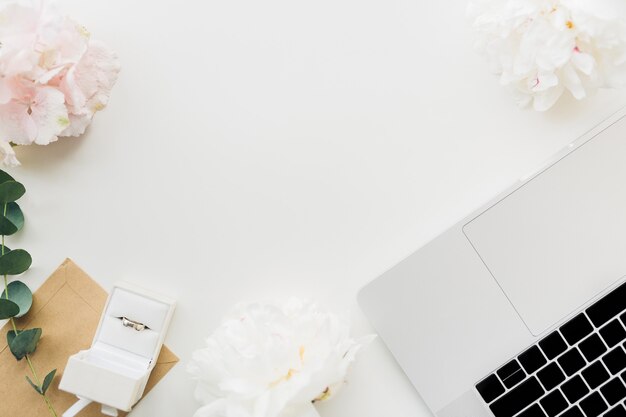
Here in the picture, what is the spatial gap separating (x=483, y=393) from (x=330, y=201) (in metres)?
0.29

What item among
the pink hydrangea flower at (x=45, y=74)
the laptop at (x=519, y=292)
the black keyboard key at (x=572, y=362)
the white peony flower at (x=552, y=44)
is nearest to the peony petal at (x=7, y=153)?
the pink hydrangea flower at (x=45, y=74)

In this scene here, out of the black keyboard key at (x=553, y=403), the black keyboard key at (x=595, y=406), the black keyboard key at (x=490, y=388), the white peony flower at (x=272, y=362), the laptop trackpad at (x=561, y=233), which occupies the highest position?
the white peony flower at (x=272, y=362)

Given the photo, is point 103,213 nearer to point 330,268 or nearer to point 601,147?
point 330,268

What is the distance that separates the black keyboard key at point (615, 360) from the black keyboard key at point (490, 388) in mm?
116

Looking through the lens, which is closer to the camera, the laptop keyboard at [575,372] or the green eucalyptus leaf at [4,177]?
the laptop keyboard at [575,372]

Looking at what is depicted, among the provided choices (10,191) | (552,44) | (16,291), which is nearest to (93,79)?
(10,191)

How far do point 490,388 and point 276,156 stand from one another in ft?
1.24

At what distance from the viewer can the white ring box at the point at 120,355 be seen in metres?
0.69

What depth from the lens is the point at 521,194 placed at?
2.19 feet

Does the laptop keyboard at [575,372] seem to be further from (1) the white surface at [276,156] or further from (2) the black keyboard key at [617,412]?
(1) the white surface at [276,156]

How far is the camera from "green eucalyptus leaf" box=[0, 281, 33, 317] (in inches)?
28.8

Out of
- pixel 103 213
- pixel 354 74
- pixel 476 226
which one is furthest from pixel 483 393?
pixel 103 213

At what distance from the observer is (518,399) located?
0.65m

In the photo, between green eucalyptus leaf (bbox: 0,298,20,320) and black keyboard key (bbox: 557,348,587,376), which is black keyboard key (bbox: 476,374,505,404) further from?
green eucalyptus leaf (bbox: 0,298,20,320)
